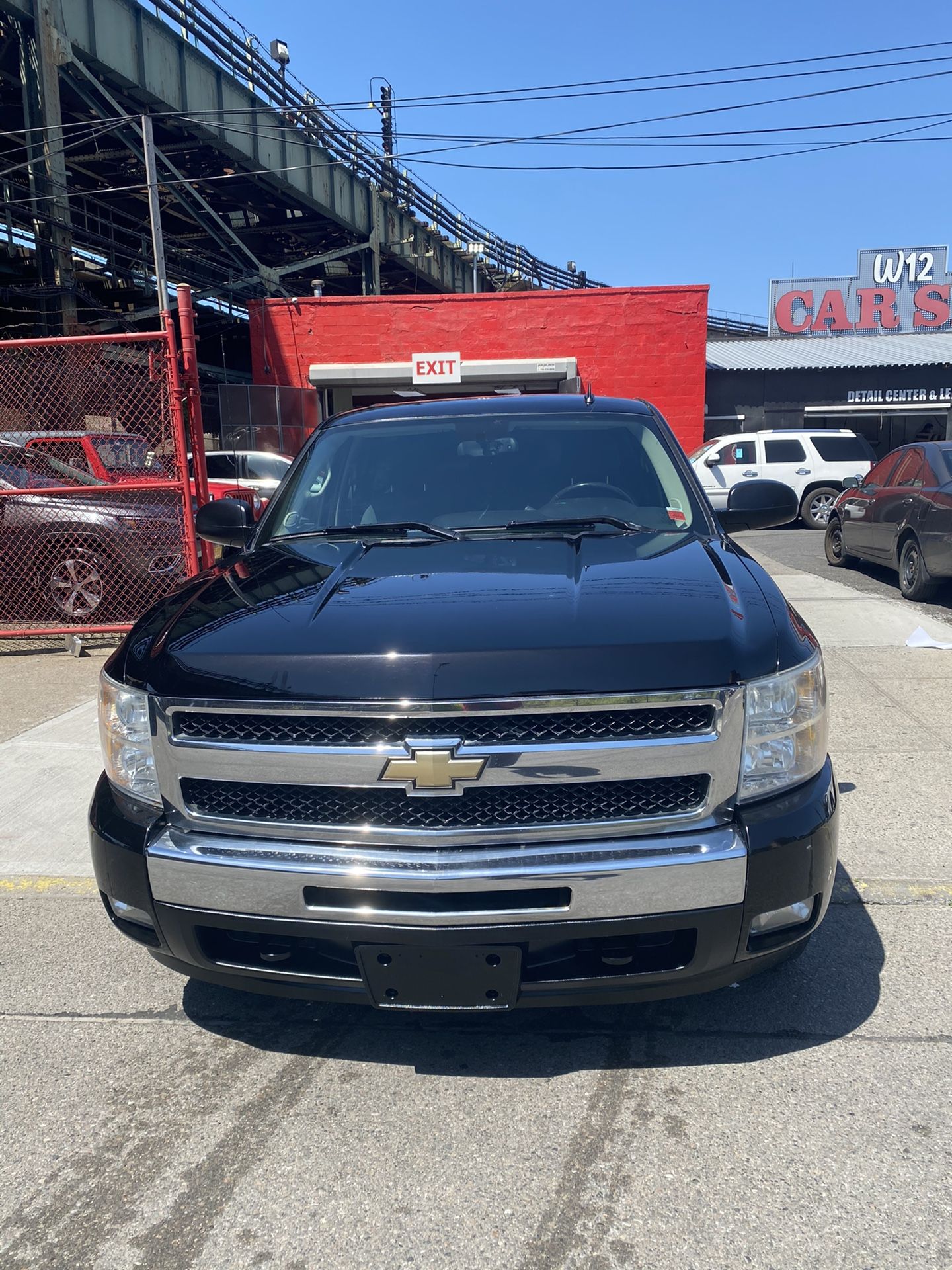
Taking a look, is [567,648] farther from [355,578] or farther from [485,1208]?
[485,1208]

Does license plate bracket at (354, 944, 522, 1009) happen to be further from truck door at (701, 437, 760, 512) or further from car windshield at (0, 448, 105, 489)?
truck door at (701, 437, 760, 512)

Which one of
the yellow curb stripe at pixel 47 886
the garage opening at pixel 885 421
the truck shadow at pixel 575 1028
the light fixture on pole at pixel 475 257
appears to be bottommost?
the yellow curb stripe at pixel 47 886

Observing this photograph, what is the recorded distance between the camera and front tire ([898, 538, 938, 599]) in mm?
9055

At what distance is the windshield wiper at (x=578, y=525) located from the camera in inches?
127

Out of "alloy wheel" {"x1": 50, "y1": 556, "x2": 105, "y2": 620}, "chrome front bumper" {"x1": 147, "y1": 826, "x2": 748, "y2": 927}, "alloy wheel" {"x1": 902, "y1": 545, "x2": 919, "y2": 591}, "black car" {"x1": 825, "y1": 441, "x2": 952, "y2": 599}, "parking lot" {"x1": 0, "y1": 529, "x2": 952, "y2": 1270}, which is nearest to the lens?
"parking lot" {"x1": 0, "y1": 529, "x2": 952, "y2": 1270}

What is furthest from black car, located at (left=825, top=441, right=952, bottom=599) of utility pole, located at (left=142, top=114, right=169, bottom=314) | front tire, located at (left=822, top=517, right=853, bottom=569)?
utility pole, located at (left=142, top=114, right=169, bottom=314)

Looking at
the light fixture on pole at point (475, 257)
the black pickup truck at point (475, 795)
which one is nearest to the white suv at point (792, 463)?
the black pickup truck at point (475, 795)

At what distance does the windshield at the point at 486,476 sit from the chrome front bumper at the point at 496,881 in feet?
4.69

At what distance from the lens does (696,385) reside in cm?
2052

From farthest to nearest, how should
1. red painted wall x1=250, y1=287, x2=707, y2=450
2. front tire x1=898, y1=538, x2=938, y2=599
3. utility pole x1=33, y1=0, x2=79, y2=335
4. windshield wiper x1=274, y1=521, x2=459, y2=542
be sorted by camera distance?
red painted wall x1=250, y1=287, x2=707, y2=450 < utility pole x1=33, y1=0, x2=79, y2=335 < front tire x1=898, y1=538, x2=938, y2=599 < windshield wiper x1=274, y1=521, x2=459, y2=542

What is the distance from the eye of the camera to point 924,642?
24.7ft

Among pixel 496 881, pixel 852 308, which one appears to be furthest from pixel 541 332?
pixel 852 308

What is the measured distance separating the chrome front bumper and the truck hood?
1.18 feet

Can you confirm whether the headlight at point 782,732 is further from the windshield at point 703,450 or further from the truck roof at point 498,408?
the windshield at point 703,450
